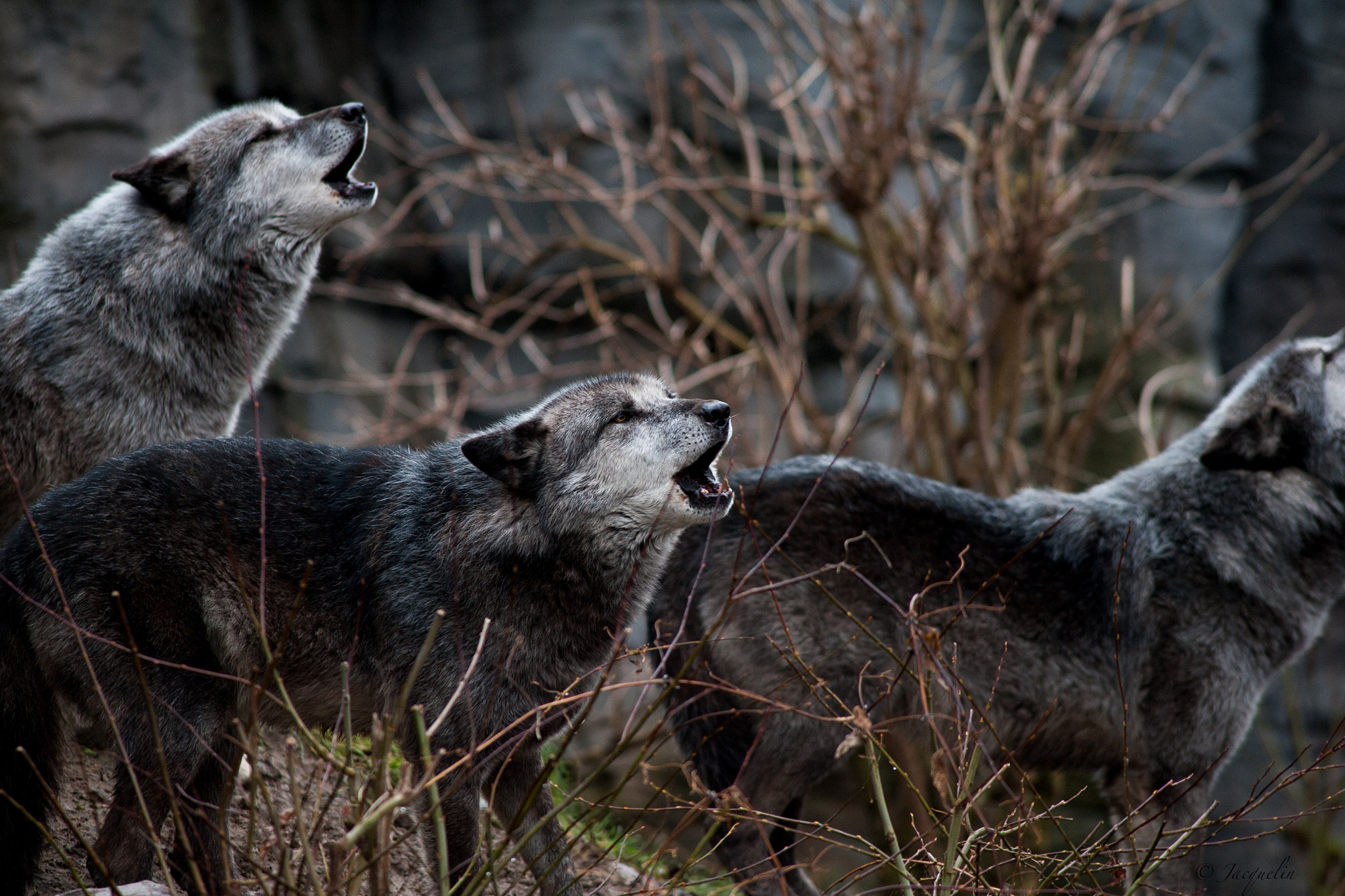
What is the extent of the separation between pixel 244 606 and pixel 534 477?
886mm

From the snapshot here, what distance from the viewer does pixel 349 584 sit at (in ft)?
10.7

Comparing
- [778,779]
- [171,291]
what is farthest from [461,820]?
[171,291]

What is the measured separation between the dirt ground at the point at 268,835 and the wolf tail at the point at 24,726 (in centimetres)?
20

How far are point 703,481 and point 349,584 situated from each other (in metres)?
1.08

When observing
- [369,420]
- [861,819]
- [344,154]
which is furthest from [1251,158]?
[344,154]

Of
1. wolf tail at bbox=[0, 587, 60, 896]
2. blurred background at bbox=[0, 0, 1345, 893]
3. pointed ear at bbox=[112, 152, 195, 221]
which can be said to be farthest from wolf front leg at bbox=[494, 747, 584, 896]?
blurred background at bbox=[0, 0, 1345, 893]

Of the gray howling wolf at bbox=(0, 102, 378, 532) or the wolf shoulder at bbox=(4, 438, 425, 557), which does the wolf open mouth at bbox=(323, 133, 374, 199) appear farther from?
the wolf shoulder at bbox=(4, 438, 425, 557)

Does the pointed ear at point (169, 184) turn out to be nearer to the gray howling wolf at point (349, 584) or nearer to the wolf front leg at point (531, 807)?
the gray howling wolf at point (349, 584)

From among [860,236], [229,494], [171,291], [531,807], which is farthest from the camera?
[860,236]

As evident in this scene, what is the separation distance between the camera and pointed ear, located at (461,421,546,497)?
Result: 10.8 ft

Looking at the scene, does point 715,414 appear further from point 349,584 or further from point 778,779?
point 778,779

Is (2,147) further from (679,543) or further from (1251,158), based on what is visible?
(1251,158)

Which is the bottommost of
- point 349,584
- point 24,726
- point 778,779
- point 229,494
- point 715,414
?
point 778,779

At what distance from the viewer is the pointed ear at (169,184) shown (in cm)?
429
